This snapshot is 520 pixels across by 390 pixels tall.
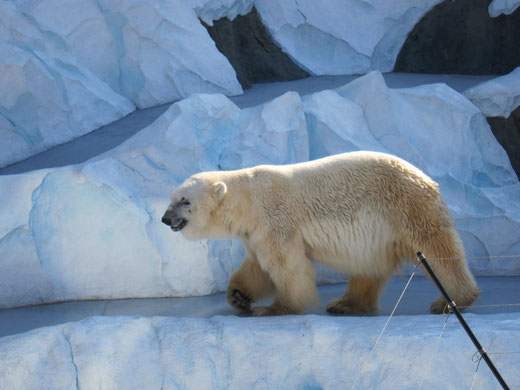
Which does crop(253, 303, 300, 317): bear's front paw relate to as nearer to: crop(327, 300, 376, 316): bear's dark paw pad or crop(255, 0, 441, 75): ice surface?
crop(327, 300, 376, 316): bear's dark paw pad

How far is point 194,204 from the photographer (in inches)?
155

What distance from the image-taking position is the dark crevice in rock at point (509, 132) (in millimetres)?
7418

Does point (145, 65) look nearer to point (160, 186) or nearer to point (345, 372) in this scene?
point (160, 186)

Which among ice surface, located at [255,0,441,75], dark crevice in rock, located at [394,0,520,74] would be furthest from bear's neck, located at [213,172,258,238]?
dark crevice in rock, located at [394,0,520,74]

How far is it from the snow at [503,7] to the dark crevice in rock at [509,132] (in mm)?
1592

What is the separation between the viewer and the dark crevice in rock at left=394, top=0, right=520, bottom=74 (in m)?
8.99

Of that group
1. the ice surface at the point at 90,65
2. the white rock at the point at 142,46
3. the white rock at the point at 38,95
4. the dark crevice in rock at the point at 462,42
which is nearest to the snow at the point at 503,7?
the dark crevice in rock at the point at 462,42

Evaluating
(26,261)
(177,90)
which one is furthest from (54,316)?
(177,90)

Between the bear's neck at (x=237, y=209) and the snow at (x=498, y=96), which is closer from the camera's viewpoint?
the bear's neck at (x=237, y=209)

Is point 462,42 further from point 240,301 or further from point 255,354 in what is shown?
point 255,354

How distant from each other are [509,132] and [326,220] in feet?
14.0

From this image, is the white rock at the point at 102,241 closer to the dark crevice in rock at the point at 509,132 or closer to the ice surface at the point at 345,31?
the dark crevice in rock at the point at 509,132

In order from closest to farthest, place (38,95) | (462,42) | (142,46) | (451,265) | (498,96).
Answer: (451,265)
(38,95)
(498,96)
(142,46)
(462,42)

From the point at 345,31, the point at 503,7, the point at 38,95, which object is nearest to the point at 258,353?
the point at 38,95
